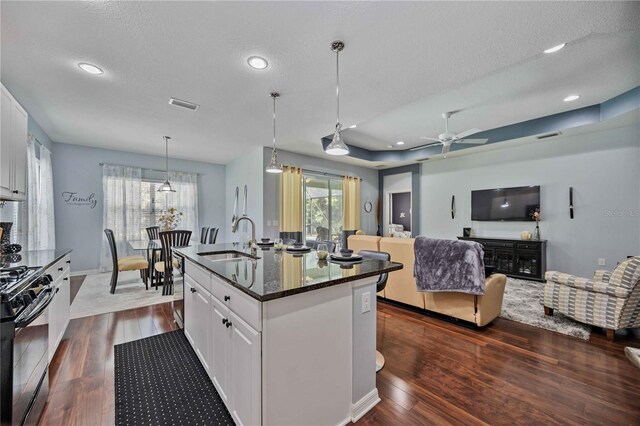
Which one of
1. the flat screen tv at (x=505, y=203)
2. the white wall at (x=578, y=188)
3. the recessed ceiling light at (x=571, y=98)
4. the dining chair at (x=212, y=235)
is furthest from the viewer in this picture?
the dining chair at (x=212, y=235)

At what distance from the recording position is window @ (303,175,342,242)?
637 centimetres

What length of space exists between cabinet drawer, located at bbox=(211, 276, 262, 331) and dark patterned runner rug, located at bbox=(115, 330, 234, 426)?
752mm

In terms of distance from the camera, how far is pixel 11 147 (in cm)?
234

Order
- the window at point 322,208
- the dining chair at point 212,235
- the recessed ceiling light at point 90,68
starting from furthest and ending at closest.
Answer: the window at point 322,208, the dining chair at point 212,235, the recessed ceiling light at point 90,68

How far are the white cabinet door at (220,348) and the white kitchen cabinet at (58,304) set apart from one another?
1335mm

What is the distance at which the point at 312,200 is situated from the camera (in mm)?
6492

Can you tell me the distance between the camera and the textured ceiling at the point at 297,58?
72.5 inches

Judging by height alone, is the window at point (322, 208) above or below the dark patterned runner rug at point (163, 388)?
above

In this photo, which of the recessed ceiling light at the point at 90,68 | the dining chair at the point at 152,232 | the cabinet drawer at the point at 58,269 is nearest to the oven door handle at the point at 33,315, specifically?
the cabinet drawer at the point at 58,269

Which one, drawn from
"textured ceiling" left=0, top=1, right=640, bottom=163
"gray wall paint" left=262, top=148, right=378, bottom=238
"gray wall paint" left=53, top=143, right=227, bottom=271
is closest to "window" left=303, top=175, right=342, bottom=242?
"gray wall paint" left=262, top=148, right=378, bottom=238

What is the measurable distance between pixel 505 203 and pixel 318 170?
4212mm

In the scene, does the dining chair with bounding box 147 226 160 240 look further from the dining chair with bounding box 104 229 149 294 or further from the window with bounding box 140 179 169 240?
the dining chair with bounding box 104 229 149 294

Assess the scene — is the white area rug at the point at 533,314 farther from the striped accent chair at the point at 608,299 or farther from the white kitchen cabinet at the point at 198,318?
the white kitchen cabinet at the point at 198,318

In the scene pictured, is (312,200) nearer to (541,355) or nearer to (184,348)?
(184,348)
